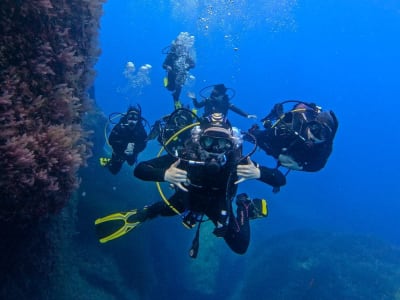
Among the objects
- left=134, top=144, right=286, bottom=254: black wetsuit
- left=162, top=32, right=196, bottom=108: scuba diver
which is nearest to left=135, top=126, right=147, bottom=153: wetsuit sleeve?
left=134, top=144, right=286, bottom=254: black wetsuit

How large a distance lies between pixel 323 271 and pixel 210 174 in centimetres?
1185

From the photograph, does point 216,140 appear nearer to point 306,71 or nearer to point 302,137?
point 302,137

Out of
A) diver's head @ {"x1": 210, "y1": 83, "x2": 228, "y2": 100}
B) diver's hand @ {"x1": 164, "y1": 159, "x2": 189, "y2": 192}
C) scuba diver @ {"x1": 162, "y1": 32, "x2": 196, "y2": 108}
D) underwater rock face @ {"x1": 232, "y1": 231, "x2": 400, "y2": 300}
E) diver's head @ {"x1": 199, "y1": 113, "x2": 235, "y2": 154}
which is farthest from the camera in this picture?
underwater rock face @ {"x1": 232, "y1": 231, "x2": 400, "y2": 300}

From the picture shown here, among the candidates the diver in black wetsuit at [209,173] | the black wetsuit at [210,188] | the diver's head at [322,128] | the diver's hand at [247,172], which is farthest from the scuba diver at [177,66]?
the diver's hand at [247,172]

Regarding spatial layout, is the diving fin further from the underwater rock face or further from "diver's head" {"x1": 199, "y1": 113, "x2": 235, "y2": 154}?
the underwater rock face

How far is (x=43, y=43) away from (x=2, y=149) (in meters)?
1.56

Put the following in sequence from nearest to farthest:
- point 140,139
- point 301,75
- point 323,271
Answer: point 140,139 < point 323,271 < point 301,75

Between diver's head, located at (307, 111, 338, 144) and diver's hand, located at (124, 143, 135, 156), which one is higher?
diver's hand, located at (124, 143, 135, 156)

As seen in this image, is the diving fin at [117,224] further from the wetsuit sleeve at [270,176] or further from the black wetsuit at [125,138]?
the black wetsuit at [125,138]

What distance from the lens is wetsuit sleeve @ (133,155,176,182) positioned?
4867 mm

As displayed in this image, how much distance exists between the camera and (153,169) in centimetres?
495

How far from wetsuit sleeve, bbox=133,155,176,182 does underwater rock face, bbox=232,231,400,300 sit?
10.7m

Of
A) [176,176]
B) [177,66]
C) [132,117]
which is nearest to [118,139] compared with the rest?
[132,117]

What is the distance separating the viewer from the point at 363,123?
323 ft
